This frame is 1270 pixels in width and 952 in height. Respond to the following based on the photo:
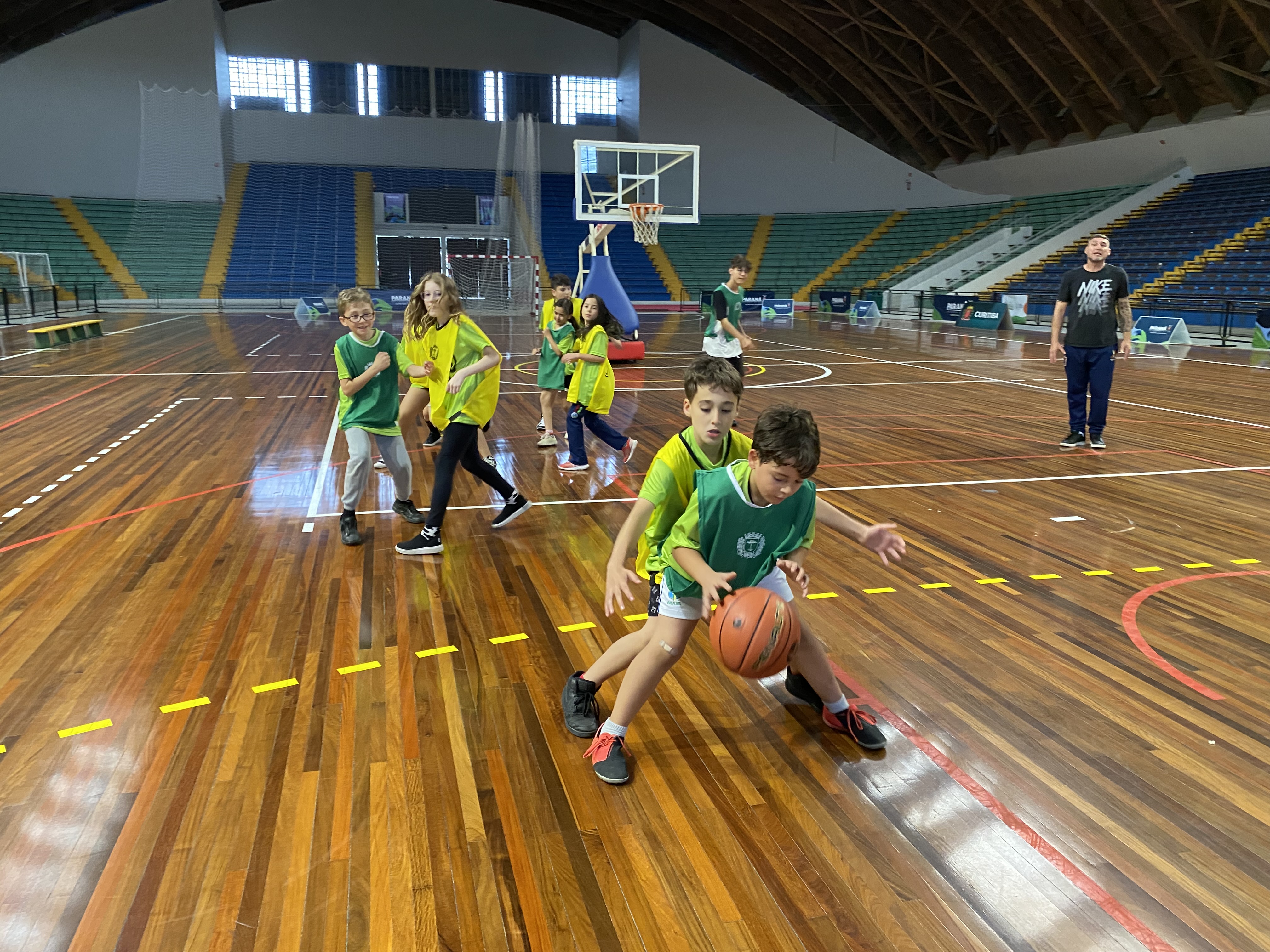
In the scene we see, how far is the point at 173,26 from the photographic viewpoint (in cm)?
3200

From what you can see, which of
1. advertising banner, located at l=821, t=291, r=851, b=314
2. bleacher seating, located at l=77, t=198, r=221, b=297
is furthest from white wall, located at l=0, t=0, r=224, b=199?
advertising banner, located at l=821, t=291, r=851, b=314

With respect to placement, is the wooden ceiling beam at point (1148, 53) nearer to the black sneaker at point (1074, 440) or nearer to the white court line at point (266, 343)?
the black sneaker at point (1074, 440)

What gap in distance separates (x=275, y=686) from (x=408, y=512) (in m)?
2.29

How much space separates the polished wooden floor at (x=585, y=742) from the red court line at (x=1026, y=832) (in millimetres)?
13

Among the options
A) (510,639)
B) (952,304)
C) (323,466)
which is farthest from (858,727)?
(952,304)

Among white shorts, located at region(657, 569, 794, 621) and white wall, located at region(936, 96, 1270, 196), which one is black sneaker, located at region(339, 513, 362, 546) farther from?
white wall, located at region(936, 96, 1270, 196)

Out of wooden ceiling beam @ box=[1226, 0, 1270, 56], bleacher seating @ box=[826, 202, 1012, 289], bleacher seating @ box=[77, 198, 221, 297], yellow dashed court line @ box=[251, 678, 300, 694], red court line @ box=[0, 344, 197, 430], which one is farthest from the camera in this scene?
bleacher seating @ box=[826, 202, 1012, 289]

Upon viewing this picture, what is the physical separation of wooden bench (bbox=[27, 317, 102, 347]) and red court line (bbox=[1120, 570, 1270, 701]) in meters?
17.5

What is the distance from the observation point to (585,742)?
3.21m

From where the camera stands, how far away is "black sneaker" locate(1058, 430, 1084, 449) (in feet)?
26.1

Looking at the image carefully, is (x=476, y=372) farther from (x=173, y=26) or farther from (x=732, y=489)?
(x=173, y=26)

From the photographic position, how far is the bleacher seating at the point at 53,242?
29.0 meters

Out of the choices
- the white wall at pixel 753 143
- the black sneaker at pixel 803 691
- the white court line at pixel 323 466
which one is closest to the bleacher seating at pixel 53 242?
the white wall at pixel 753 143

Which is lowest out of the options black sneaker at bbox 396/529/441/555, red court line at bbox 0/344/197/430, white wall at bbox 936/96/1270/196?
black sneaker at bbox 396/529/441/555
